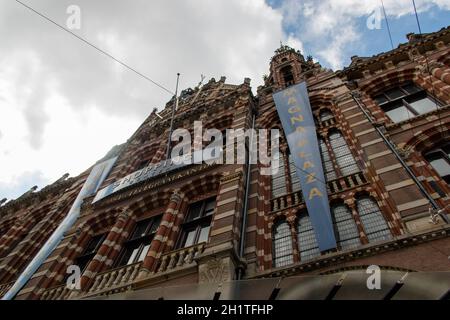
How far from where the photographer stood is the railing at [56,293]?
11562 millimetres

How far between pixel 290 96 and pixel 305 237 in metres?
8.57

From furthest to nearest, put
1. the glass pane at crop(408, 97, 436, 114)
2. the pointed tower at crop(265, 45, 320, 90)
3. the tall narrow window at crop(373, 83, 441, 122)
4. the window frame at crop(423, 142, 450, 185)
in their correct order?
1. the pointed tower at crop(265, 45, 320, 90)
2. the tall narrow window at crop(373, 83, 441, 122)
3. the glass pane at crop(408, 97, 436, 114)
4. the window frame at crop(423, 142, 450, 185)

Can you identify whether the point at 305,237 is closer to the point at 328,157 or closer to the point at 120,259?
the point at 328,157

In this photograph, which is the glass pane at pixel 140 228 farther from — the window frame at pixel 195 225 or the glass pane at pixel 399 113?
the glass pane at pixel 399 113

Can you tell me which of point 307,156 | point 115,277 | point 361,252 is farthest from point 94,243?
point 361,252

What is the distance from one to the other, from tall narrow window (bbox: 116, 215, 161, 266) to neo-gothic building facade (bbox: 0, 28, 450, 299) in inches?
2.0

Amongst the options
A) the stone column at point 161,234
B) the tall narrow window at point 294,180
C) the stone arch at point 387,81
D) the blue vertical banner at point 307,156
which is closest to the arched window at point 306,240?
the blue vertical banner at point 307,156

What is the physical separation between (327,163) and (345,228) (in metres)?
3.89

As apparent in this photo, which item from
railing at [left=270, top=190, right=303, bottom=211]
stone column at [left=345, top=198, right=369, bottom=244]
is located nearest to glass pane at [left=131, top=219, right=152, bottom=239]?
railing at [left=270, top=190, right=303, bottom=211]

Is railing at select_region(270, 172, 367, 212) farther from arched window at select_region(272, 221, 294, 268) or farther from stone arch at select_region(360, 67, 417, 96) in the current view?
stone arch at select_region(360, 67, 417, 96)

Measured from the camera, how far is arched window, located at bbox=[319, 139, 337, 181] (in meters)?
12.4

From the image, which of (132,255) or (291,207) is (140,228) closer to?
(132,255)

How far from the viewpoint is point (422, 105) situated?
585 inches
